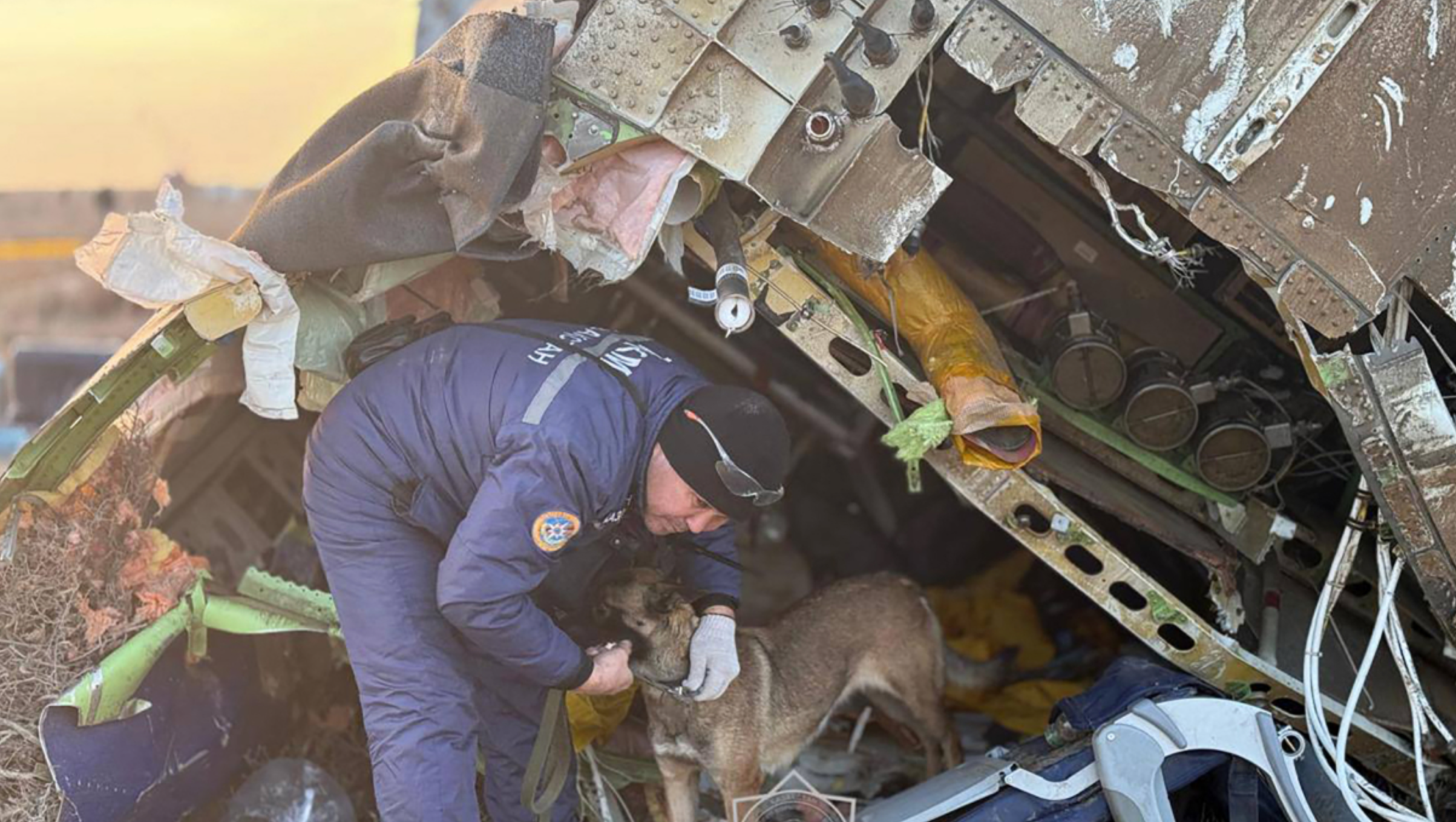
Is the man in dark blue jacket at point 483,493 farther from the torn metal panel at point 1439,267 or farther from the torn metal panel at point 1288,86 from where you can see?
the torn metal panel at point 1439,267

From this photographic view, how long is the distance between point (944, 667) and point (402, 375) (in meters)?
2.69

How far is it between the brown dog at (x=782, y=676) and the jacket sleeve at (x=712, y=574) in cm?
11

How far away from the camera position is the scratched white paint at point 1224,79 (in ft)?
10.8

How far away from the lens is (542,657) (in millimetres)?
3363

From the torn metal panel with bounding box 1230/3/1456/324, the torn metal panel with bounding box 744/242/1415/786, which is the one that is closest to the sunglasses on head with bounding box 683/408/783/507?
the torn metal panel with bounding box 744/242/1415/786

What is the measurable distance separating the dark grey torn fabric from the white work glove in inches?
57.1

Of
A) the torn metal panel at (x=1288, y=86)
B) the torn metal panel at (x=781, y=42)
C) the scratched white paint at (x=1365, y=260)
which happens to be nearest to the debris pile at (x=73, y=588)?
the torn metal panel at (x=781, y=42)

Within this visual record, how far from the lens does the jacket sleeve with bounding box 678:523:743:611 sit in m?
3.96

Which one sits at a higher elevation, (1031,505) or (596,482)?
(1031,505)

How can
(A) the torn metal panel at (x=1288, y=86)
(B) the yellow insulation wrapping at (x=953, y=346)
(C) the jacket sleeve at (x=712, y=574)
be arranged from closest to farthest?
(A) the torn metal panel at (x=1288, y=86) → (B) the yellow insulation wrapping at (x=953, y=346) → (C) the jacket sleeve at (x=712, y=574)

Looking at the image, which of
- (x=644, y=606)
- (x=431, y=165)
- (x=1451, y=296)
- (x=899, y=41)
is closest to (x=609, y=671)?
(x=644, y=606)

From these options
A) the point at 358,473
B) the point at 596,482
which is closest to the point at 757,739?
the point at 596,482

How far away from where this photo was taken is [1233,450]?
13.7 feet

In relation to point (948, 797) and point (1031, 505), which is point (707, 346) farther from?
point (948, 797)
